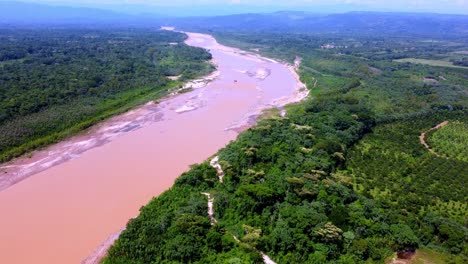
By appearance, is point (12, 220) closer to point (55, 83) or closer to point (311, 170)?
point (311, 170)

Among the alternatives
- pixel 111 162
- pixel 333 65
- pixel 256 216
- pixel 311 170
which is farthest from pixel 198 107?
pixel 333 65

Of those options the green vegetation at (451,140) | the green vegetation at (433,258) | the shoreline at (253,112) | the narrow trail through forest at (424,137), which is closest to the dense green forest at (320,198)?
the green vegetation at (433,258)

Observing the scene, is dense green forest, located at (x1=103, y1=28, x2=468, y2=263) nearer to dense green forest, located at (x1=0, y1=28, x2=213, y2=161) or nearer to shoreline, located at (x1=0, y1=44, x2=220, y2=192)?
shoreline, located at (x1=0, y1=44, x2=220, y2=192)

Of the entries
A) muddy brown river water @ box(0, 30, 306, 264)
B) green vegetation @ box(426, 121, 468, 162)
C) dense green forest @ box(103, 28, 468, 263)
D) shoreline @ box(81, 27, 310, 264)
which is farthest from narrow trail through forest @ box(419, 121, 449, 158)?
muddy brown river water @ box(0, 30, 306, 264)

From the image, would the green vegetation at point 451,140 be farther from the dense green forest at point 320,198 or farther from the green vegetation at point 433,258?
the green vegetation at point 433,258

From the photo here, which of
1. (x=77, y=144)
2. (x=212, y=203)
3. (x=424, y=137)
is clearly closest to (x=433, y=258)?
(x=212, y=203)
